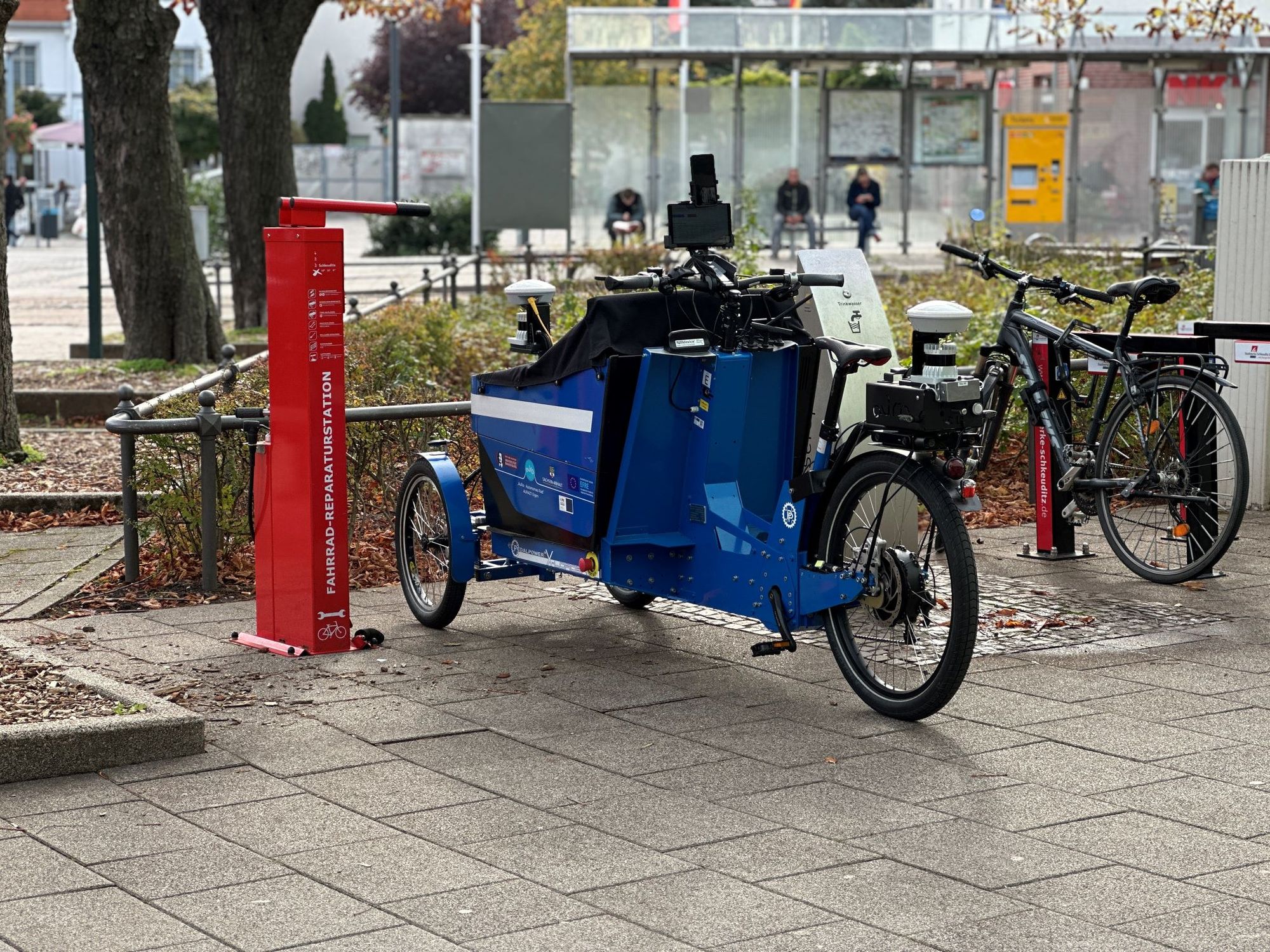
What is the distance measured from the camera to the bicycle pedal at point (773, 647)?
5746mm

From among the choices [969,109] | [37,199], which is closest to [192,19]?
[37,199]

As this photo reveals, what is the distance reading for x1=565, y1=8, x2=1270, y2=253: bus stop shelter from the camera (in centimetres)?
2909

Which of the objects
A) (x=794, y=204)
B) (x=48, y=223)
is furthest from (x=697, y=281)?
(x=48, y=223)

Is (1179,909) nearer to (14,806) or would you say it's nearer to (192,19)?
(14,806)

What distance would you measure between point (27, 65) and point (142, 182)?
6656 centimetres

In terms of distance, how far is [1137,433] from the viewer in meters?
7.70

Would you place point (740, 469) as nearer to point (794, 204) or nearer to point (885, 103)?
point (794, 204)

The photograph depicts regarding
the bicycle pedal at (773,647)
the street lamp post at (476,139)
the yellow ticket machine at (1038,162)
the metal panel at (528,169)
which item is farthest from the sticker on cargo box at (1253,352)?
the yellow ticket machine at (1038,162)

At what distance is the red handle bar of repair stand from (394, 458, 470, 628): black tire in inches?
44.2

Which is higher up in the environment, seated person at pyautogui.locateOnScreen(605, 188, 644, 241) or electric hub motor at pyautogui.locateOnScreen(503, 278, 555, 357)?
seated person at pyautogui.locateOnScreen(605, 188, 644, 241)

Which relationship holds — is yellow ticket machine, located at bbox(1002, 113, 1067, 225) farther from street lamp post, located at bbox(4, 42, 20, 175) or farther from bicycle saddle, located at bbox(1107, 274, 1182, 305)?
street lamp post, located at bbox(4, 42, 20, 175)

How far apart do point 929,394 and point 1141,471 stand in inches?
103

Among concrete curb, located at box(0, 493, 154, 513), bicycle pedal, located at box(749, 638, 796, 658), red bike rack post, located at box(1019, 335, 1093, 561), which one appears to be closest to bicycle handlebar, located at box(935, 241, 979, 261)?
red bike rack post, located at box(1019, 335, 1093, 561)

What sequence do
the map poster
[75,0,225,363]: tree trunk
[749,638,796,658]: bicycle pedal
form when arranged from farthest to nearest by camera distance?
the map poster → [75,0,225,363]: tree trunk → [749,638,796,658]: bicycle pedal
